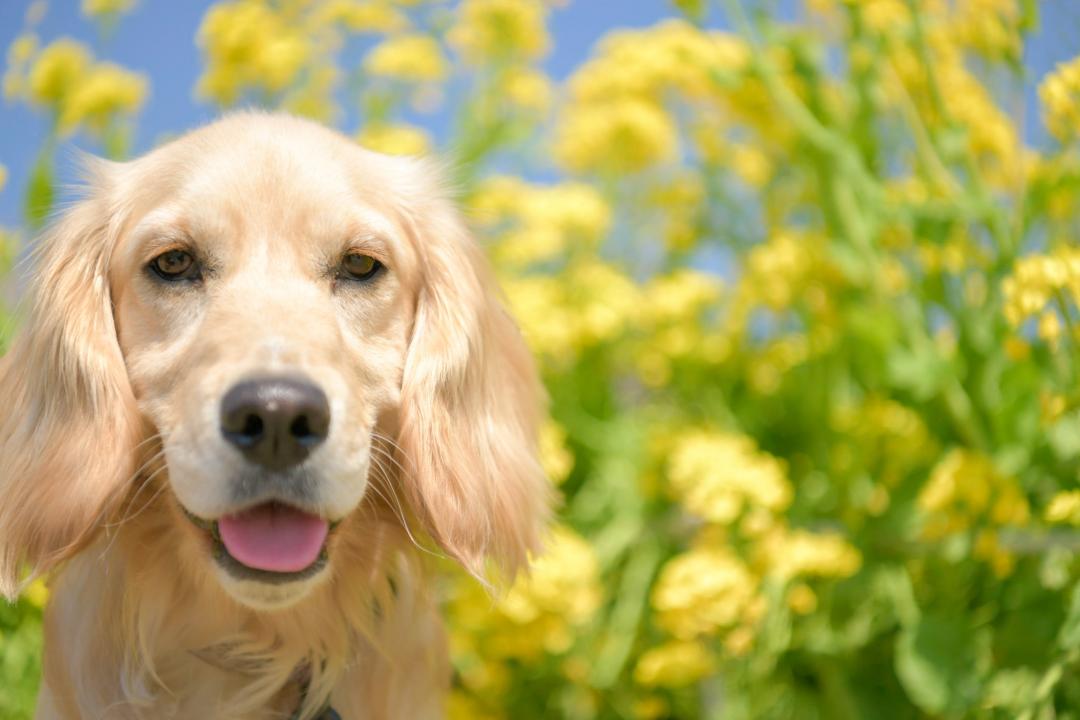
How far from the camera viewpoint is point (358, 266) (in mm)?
1614

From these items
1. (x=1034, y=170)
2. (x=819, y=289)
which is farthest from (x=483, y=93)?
(x=1034, y=170)

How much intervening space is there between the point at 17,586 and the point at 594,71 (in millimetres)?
2522

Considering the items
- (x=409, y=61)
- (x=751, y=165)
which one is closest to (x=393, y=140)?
(x=409, y=61)

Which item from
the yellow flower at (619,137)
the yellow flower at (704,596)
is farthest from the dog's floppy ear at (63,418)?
the yellow flower at (619,137)

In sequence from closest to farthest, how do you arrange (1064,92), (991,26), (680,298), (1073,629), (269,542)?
(269,542)
(1073,629)
(1064,92)
(991,26)
(680,298)

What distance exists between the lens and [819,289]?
2793 mm

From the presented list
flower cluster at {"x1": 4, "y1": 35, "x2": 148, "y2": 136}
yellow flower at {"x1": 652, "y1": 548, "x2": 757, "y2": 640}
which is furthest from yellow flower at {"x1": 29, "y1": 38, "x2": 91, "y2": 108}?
yellow flower at {"x1": 652, "y1": 548, "x2": 757, "y2": 640}

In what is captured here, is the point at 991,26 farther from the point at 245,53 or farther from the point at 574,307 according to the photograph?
the point at 245,53

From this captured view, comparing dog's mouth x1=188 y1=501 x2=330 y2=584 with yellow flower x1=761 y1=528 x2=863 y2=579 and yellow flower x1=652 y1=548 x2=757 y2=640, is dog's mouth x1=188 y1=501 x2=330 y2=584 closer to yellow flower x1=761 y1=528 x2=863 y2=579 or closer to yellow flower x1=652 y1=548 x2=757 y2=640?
yellow flower x1=652 y1=548 x2=757 y2=640

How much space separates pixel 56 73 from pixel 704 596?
2.22m

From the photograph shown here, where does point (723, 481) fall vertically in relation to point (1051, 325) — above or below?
below

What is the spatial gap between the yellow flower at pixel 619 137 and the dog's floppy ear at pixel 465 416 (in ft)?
4.44

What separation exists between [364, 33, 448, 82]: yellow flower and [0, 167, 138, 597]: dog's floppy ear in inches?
60.2

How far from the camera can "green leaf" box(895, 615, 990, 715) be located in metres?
2.01
